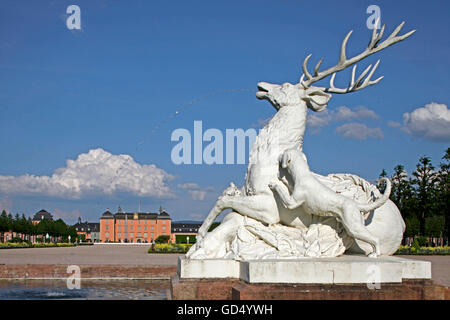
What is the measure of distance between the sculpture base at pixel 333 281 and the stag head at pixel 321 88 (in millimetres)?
2921

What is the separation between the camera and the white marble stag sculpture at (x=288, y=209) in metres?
6.86

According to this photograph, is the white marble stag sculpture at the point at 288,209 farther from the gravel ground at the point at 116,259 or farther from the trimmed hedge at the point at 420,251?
the trimmed hedge at the point at 420,251

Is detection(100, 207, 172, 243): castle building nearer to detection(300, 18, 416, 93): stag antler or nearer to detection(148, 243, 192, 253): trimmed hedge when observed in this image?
detection(148, 243, 192, 253): trimmed hedge

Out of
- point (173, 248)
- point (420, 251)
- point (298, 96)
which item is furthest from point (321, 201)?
point (420, 251)

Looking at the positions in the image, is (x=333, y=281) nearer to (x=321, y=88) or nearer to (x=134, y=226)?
(x=321, y=88)

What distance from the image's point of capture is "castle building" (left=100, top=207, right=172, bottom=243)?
371 ft

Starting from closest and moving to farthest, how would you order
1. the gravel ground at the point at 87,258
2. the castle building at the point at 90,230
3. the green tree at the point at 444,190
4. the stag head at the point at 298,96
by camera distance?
the stag head at the point at 298,96, the gravel ground at the point at 87,258, the green tree at the point at 444,190, the castle building at the point at 90,230

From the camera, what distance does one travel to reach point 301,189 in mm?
6879

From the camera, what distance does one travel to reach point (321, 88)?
804 cm

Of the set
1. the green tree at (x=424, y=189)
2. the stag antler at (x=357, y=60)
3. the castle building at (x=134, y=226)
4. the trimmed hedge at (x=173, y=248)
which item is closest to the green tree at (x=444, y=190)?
the green tree at (x=424, y=189)

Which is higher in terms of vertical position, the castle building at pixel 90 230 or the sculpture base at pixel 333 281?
the sculpture base at pixel 333 281

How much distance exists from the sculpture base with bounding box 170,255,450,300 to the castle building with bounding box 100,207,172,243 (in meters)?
108

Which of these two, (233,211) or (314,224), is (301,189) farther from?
(233,211)
